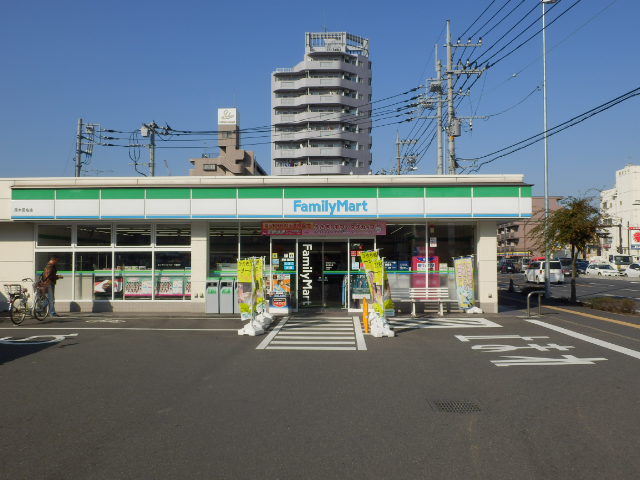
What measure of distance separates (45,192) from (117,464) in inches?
547

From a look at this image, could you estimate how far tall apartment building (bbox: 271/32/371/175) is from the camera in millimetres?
71562

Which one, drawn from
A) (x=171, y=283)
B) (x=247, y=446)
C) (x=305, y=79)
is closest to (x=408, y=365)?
(x=247, y=446)

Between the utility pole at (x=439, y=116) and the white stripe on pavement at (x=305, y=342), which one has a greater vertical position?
the utility pole at (x=439, y=116)

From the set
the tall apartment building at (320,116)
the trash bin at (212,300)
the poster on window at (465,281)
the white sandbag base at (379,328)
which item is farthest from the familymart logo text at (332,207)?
the tall apartment building at (320,116)

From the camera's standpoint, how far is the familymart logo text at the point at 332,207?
51.2 feet

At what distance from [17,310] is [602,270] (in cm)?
5326

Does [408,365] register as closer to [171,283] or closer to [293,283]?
[293,283]

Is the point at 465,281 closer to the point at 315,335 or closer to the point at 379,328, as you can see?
the point at 379,328

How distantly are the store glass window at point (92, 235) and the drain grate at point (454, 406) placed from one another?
13.7 m

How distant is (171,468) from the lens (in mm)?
4488

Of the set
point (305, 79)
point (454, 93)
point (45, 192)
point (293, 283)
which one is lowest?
point (293, 283)

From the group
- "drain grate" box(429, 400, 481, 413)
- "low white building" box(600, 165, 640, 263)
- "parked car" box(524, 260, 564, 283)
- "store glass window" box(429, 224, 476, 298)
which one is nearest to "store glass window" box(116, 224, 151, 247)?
"store glass window" box(429, 224, 476, 298)

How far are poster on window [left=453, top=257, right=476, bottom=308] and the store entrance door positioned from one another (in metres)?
3.72

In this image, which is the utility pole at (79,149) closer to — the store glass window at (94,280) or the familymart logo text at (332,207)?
the store glass window at (94,280)
